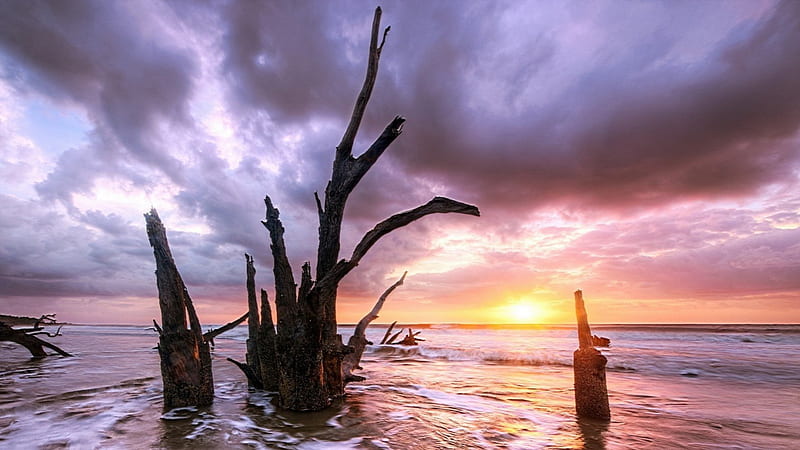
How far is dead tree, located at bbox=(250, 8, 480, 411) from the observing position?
6.48m

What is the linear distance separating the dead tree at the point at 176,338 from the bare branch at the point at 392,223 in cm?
313

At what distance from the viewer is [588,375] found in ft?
21.8

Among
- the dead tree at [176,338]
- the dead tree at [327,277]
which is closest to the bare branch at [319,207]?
the dead tree at [327,277]

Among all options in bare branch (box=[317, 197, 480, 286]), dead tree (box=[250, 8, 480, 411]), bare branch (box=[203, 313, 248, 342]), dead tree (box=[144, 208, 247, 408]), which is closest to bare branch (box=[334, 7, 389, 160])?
dead tree (box=[250, 8, 480, 411])

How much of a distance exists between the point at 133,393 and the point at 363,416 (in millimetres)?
6676

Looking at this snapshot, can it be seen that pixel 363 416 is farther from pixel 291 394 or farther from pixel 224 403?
pixel 224 403

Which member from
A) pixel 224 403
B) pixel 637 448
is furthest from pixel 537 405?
pixel 224 403

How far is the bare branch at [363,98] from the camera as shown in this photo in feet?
23.4

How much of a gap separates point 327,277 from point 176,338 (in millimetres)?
3562

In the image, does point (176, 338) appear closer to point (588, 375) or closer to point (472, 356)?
point (588, 375)

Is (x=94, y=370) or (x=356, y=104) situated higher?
(x=356, y=104)

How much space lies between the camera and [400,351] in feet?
78.9

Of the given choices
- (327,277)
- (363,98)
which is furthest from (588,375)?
(363,98)

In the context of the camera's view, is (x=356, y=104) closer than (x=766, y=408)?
Yes
